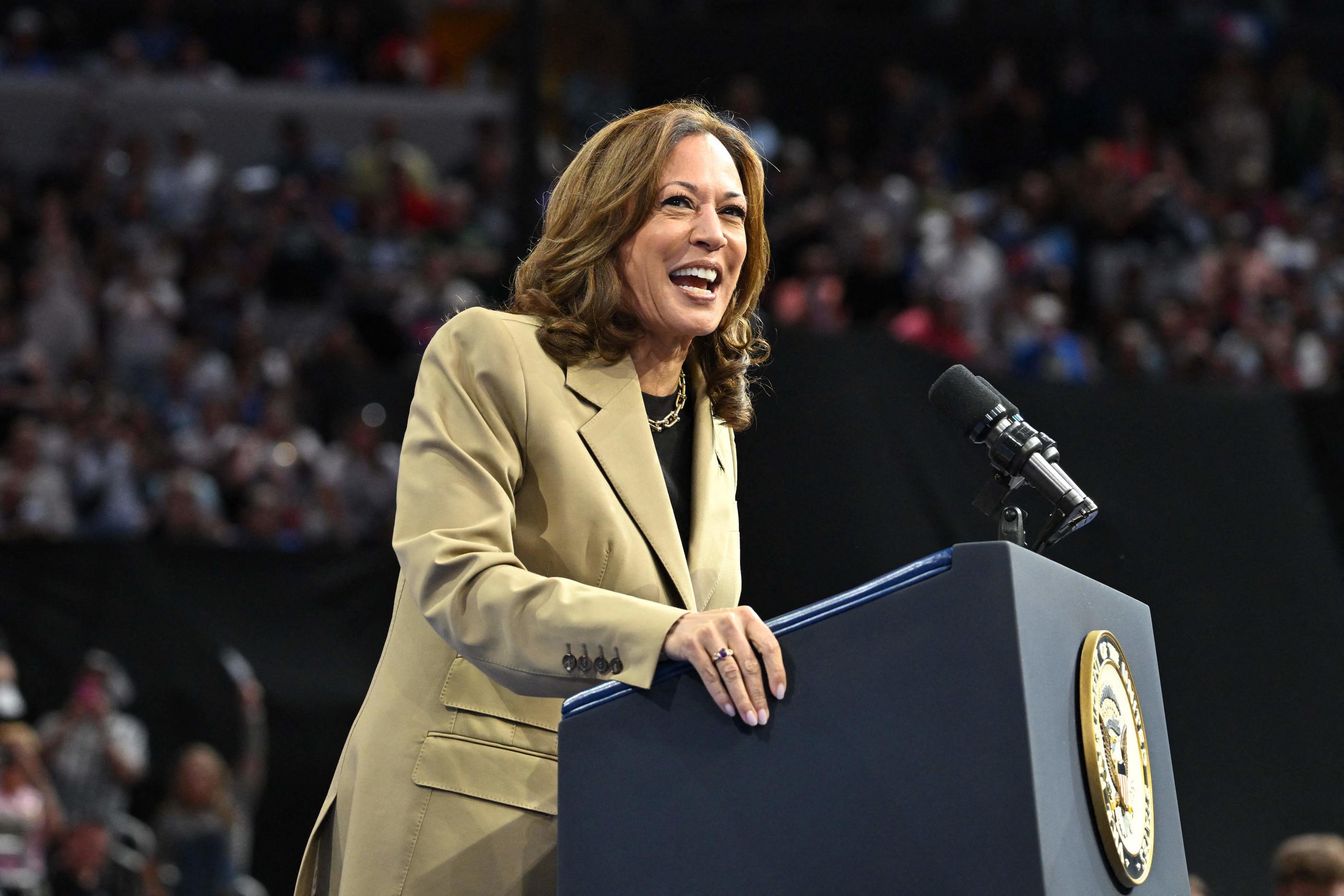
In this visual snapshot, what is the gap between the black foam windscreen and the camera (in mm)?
1797

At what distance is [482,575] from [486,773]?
8.7 inches

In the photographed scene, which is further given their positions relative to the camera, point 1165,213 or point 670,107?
point 1165,213

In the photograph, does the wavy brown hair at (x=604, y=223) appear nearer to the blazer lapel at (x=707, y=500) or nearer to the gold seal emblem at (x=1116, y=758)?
the blazer lapel at (x=707, y=500)

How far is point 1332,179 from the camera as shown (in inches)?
423

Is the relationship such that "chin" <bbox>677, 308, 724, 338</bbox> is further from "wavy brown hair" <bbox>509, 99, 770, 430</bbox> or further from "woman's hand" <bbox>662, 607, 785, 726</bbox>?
"woman's hand" <bbox>662, 607, 785, 726</bbox>

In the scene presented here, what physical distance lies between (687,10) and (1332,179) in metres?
4.60

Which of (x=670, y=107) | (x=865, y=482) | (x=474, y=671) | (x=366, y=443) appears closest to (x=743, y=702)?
(x=474, y=671)

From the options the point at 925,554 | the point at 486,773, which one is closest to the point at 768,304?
the point at 925,554

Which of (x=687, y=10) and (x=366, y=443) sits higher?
(x=687, y=10)

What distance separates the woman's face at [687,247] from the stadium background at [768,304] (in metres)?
2.65

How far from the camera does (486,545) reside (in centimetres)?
171

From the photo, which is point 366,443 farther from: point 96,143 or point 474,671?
point 474,671

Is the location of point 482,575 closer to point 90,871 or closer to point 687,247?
point 687,247

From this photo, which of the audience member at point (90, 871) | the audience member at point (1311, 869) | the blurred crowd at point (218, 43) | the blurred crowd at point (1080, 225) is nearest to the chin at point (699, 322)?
the audience member at point (1311, 869)
